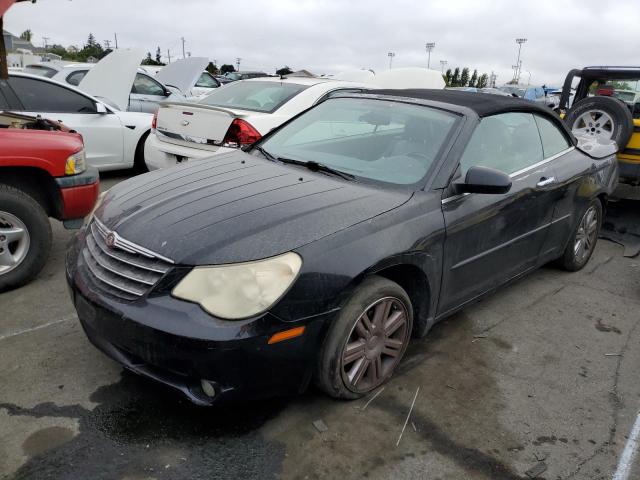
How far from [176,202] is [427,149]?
4.90ft

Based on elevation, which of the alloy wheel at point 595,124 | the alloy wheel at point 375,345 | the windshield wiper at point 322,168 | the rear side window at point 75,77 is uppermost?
the rear side window at point 75,77

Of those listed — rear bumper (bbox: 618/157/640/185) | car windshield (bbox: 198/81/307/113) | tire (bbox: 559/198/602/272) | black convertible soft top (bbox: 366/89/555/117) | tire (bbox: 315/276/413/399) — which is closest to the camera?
tire (bbox: 315/276/413/399)

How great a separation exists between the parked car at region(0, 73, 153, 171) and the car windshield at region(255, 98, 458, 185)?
140 inches

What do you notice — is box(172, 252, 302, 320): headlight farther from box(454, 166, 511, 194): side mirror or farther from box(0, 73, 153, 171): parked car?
box(0, 73, 153, 171): parked car

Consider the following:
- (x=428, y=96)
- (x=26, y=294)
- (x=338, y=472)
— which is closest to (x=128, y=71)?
(x=26, y=294)

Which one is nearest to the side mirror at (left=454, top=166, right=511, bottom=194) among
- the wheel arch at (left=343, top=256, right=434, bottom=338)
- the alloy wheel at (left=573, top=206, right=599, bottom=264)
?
the wheel arch at (left=343, top=256, right=434, bottom=338)

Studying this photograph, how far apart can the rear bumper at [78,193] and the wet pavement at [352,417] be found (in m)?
0.82

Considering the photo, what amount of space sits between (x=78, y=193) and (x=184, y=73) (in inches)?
269

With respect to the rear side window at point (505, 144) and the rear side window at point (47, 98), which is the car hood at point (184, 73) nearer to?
the rear side window at point (47, 98)

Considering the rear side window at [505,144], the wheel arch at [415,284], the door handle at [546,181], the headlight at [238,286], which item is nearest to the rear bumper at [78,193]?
the headlight at [238,286]

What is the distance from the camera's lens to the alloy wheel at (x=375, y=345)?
265 cm

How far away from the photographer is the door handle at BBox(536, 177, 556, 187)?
12.2 feet

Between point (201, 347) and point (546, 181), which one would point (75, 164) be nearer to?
point (201, 347)

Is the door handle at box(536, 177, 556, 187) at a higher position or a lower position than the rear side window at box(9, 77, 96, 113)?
lower
